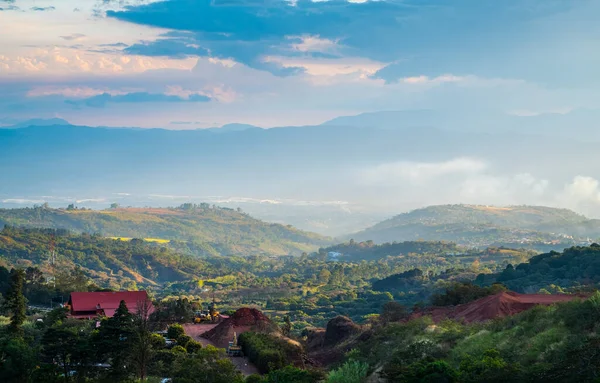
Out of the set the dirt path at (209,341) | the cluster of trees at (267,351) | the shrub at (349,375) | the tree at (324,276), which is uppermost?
the shrub at (349,375)

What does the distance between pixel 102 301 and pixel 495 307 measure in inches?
1006

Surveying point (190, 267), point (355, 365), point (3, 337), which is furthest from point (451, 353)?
point (190, 267)

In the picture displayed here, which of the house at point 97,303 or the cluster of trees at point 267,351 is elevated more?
the house at point 97,303

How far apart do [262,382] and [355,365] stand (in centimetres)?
450

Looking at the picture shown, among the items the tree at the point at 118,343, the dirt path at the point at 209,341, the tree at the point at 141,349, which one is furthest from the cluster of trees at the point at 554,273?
the tree at the point at 118,343

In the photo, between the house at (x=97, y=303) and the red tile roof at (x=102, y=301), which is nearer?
the house at (x=97, y=303)

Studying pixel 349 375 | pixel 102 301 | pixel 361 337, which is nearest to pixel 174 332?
pixel 102 301

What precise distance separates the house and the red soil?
62.3ft

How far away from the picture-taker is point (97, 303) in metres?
52.9

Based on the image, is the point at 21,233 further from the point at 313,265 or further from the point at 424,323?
the point at 424,323

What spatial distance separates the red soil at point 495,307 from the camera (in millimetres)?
42812

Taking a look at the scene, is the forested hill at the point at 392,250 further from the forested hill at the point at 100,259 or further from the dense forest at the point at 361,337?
the dense forest at the point at 361,337

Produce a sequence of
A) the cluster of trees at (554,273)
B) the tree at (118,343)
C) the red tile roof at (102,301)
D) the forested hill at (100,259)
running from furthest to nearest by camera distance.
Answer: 1. the forested hill at (100,259)
2. the cluster of trees at (554,273)
3. the red tile roof at (102,301)
4. the tree at (118,343)

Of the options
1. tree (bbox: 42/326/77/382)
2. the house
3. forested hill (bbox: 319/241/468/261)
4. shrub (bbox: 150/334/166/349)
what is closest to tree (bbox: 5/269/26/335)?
tree (bbox: 42/326/77/382)
